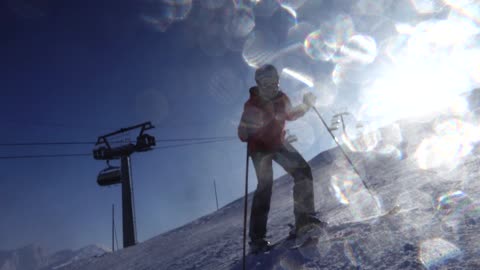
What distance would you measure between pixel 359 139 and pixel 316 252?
14089mm

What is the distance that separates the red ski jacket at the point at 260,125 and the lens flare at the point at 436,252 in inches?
78.2

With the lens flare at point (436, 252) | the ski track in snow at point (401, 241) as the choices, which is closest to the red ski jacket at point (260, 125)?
the ski track in snow at point (401, 241)

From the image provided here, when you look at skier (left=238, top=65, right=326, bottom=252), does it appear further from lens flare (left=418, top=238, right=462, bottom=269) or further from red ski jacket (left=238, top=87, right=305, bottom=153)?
lens flare (left=418, top=238, right=462, bottom=269)

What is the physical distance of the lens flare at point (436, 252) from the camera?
1771 millimetres

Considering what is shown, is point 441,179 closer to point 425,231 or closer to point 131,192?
Answer: point 425,231

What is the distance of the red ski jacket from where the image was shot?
372 cm

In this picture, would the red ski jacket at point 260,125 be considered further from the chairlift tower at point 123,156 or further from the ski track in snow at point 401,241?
the chairlift tower at point 123,156

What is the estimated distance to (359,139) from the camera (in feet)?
51.3

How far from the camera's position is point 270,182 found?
372 centimetres

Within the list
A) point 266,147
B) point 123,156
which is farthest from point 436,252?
point 123,156

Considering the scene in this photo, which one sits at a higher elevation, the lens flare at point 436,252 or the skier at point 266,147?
the skier at point 266,147

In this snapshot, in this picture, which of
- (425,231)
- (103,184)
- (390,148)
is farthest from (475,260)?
(103,184)

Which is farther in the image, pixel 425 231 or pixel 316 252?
pixel 316 252

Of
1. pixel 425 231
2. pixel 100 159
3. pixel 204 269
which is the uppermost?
pixel 100 159
